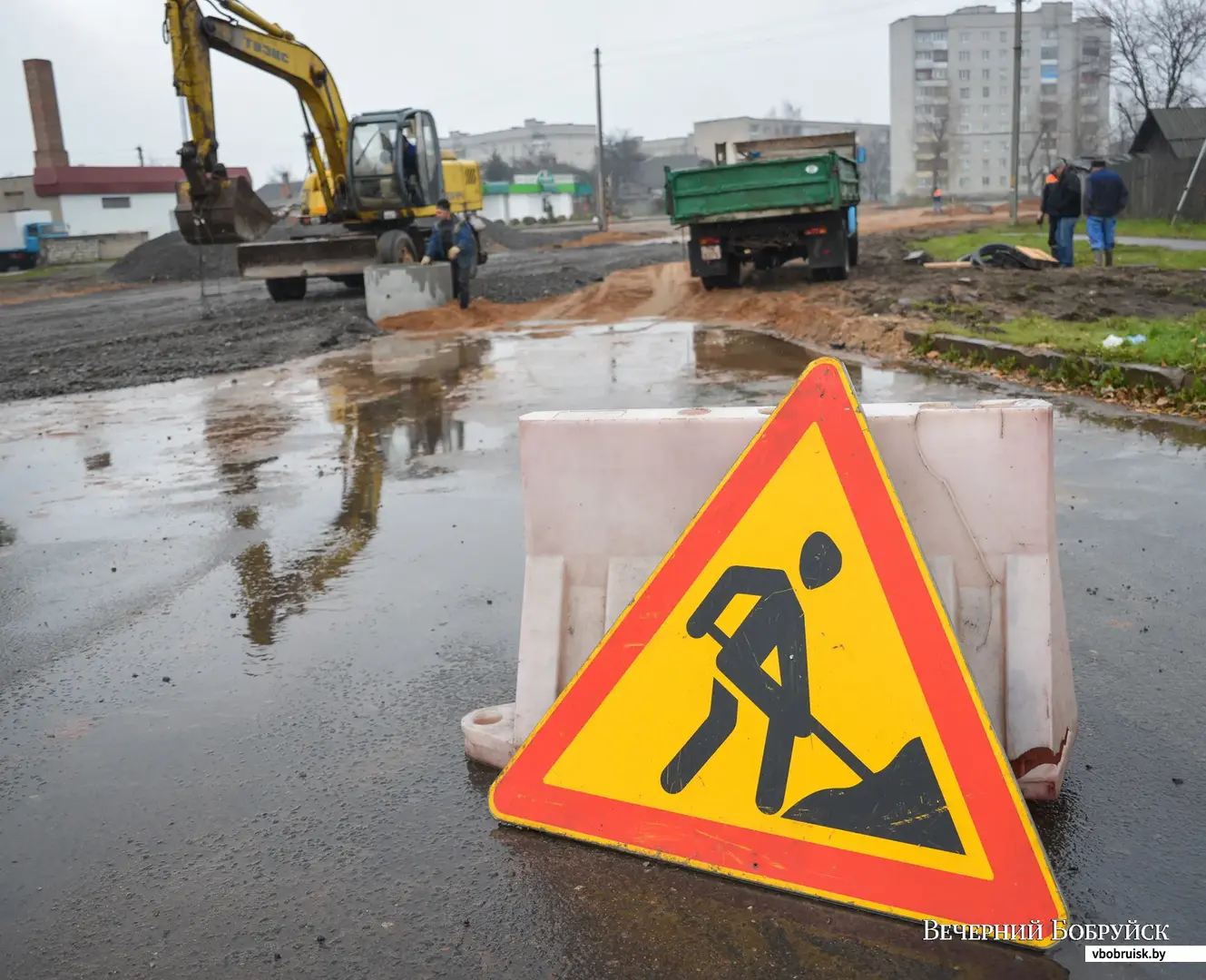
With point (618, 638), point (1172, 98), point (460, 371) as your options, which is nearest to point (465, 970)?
point (618, 638)

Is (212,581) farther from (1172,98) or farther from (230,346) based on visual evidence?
(1172,98)

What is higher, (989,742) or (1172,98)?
(1172,98)

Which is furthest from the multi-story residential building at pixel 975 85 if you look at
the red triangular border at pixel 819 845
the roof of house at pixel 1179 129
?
the red triangular border at pixel 819 845

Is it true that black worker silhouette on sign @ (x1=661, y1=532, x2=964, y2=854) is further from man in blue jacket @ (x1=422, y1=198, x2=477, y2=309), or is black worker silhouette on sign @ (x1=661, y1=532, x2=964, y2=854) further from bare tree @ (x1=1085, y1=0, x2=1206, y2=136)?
bare tree @ (x1=1085, y1=0, x2=1206, y2=136)

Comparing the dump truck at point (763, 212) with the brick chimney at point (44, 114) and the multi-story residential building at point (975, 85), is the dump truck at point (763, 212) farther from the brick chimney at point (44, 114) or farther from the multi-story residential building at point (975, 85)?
the multi-story residential building at point (975, 85)

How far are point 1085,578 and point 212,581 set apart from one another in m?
4.23

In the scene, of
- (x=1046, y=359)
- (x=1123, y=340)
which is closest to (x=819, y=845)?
(x=1046, y=359)

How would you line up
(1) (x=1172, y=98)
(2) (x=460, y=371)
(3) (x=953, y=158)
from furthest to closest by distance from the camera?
(3) (x=953, y=158), (1) (x=1172, y=98), (2) (x=460, y=371)

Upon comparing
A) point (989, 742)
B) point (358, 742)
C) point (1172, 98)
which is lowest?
point (358, 742)

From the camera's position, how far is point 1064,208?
61.6 feet

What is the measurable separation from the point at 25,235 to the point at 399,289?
1974 inches

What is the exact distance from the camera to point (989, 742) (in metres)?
2.74

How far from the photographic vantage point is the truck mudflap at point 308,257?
22469 mm

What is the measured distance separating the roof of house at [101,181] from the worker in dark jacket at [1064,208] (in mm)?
54990
